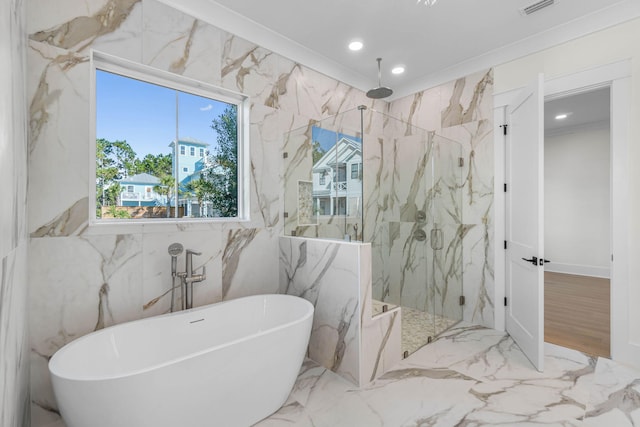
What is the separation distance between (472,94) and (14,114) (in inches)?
143

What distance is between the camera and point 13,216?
118cm

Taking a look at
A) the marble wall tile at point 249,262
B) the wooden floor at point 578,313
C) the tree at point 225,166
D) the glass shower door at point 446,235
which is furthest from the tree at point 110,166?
the wooden floor at point 578,313

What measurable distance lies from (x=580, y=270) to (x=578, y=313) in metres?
2.61

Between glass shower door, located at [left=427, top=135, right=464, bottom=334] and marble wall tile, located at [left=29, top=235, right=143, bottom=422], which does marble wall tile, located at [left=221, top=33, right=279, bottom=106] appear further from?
glass shower door, located at [left=427, top=135, right=464, bottom=334]

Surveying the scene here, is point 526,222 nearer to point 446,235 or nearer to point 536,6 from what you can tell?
point 446,235

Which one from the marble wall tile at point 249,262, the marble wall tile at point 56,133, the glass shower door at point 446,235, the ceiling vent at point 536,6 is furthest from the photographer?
the glass shower door at point 446,235

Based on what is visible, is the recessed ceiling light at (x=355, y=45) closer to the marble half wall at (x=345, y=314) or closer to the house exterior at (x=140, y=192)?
the marble half wall at (x=345, y=314)

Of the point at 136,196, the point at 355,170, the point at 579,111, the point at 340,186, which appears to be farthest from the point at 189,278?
the point at 579,111

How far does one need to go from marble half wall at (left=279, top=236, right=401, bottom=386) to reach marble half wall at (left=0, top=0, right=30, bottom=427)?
5.57 feet

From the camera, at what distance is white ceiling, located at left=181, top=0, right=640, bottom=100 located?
227 cm

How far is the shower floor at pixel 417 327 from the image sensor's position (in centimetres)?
258

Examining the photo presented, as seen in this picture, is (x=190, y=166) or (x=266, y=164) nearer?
(x=190, y=166)

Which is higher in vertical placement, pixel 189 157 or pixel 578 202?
pixel 189 157

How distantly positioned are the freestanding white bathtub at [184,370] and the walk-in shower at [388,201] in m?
0.74
